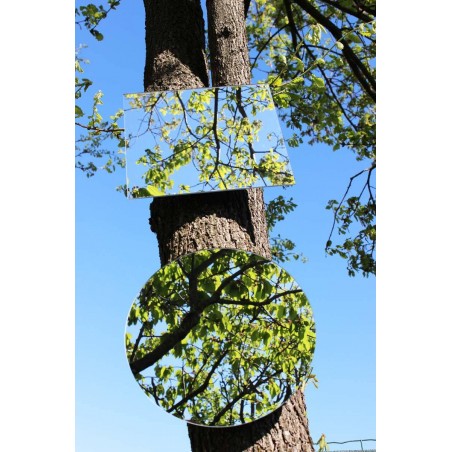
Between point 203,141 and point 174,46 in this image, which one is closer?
point 203,141

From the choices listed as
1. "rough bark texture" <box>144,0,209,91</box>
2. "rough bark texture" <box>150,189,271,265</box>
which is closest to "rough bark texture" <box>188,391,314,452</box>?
"rough bark texture" <box>150,189,271,265</box>

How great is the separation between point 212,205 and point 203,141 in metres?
0.28

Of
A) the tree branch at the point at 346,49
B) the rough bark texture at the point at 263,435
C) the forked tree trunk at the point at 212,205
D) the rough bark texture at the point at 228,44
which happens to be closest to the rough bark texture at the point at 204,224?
the forked tree trunk at the point at 212,205

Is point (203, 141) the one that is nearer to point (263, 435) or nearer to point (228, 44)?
point (228, 44)

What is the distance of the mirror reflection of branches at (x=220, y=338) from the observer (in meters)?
1.61

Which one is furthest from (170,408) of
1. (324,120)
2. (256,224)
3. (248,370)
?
(324,120)

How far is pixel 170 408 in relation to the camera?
5.32 feet

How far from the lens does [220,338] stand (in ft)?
5.37

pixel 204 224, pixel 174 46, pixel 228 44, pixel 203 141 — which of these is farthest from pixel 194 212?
pixel 228 44
